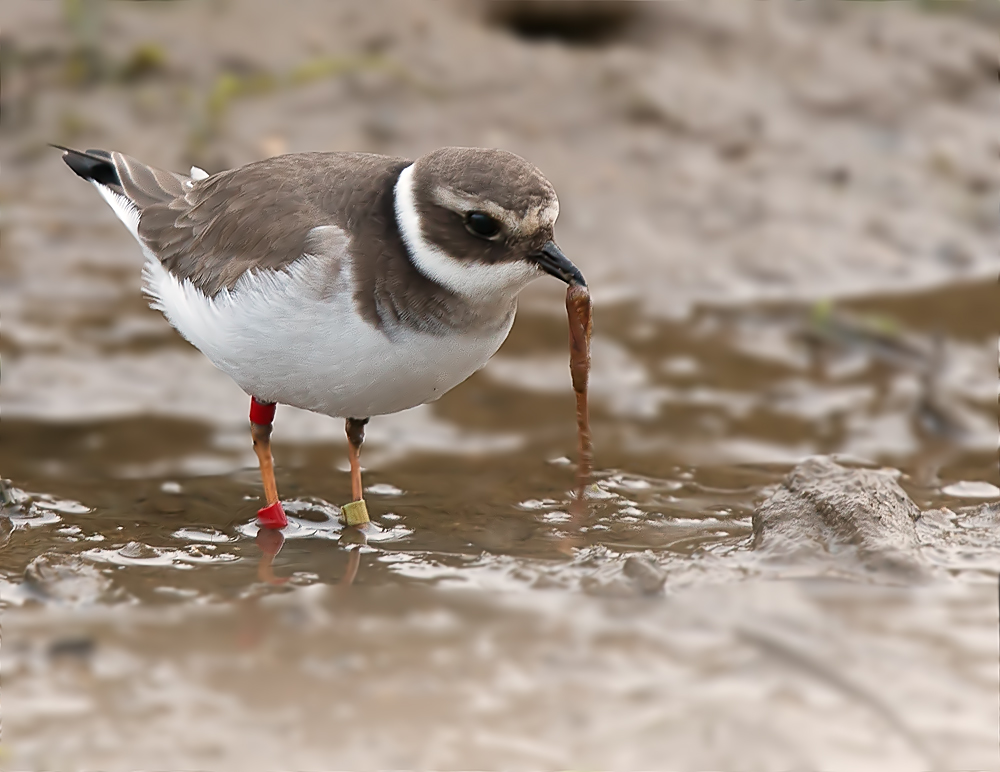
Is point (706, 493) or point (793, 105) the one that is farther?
point (793, 105)

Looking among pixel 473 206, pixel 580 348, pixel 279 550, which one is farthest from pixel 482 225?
pixel 279 550

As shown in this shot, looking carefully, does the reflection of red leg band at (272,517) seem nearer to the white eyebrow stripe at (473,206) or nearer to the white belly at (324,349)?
the white belly at (324,349)

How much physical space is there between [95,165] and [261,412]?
7.82 ft

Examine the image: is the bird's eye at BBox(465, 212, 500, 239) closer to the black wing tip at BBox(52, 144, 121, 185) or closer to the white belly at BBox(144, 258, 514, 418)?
the white belly at BBox(144, 258, 514, 418)

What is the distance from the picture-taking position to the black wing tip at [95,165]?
820 cm

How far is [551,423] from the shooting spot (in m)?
9.29

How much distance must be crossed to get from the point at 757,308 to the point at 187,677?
23.3ft

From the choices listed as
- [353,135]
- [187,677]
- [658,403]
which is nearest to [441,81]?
[353,135]

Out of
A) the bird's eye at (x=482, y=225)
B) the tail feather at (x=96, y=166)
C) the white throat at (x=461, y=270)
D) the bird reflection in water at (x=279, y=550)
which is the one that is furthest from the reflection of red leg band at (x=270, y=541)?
the tail feather at (x=96, y=166)

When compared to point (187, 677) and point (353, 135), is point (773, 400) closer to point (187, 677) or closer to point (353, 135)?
point (353, 135)

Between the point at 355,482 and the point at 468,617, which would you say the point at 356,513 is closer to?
the point at 355,482

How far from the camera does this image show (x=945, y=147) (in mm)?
12672

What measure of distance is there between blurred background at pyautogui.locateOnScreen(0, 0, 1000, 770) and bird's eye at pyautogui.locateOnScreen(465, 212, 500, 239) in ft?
5.17

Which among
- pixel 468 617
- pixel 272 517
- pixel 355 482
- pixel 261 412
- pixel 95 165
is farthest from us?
pixel 95 165
